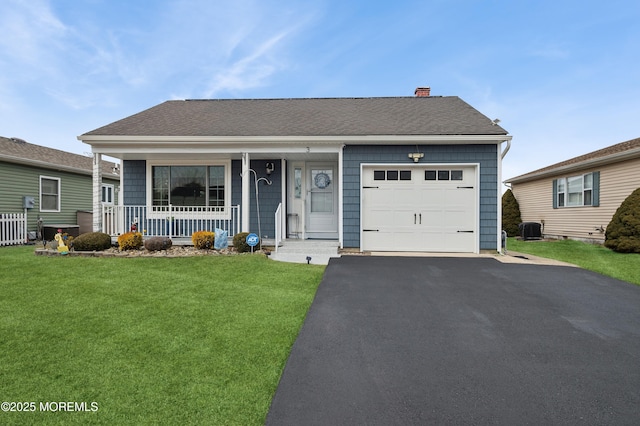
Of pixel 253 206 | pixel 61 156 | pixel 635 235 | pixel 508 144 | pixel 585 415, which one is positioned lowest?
pixel 585 415

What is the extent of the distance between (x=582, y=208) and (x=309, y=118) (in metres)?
11.4

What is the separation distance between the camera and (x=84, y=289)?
467 centimetres

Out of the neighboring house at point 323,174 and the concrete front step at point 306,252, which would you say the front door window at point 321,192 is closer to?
the neighboring house at point 323,174

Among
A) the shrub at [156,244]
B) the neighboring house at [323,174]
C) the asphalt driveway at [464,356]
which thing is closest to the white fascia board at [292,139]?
the neighboring house at [323,174]

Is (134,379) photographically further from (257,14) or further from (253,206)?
(257,14)

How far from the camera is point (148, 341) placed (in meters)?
3.04

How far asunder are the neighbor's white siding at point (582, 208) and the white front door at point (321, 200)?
32.6ft

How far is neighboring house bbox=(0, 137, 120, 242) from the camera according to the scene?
38.1 feet

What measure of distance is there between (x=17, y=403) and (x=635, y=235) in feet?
42.4

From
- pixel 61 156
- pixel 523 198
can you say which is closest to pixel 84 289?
pixel 61 156

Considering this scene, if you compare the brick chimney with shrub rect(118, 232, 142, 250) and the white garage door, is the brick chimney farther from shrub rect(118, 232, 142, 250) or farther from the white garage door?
shrub rect(118, 232, 142, 250)

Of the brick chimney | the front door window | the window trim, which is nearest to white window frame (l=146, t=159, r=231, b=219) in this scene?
the front door window

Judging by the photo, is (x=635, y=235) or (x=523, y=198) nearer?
(x=635, y=235)

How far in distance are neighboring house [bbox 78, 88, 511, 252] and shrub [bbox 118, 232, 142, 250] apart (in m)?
0.97
